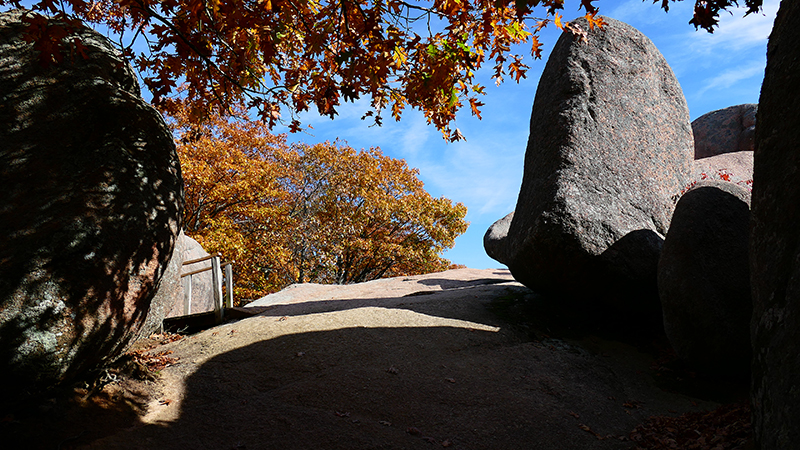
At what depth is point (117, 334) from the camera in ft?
15.3

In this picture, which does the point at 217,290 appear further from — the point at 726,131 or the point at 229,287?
the point at 726,131

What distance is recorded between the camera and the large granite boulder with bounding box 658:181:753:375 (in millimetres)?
5746

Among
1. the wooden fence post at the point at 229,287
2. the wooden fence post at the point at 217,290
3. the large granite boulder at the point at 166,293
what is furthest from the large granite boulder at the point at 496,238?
the large granite boulder at the point at 166,293

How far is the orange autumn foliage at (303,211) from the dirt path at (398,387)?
30.6 ft

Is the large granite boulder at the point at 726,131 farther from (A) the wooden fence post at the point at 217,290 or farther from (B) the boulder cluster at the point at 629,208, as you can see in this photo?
(A) the wooden fence post at the point at 217,290

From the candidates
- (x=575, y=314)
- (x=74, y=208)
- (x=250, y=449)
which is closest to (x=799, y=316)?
(x=250, y=449)

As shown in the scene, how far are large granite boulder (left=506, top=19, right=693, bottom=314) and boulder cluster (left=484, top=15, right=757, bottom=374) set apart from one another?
0.07ft

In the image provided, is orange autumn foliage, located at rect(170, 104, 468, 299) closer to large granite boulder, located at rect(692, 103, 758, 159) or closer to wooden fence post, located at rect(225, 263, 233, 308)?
wooden fence post, located at rect(225, 263, 233, 308)

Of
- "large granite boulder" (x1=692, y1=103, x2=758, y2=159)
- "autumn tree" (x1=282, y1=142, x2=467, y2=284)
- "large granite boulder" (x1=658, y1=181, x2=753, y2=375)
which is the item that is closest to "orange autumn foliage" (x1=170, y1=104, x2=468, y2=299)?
"autumn tree" (x1=282, y1=142, x2=467, y2=284)

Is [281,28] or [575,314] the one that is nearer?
[281,28]

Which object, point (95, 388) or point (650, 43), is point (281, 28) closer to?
point (95, 388)

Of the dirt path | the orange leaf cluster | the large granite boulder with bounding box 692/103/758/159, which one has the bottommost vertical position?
the dirt path

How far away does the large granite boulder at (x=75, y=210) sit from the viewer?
4.04 meters

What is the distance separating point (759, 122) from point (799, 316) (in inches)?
73.9
